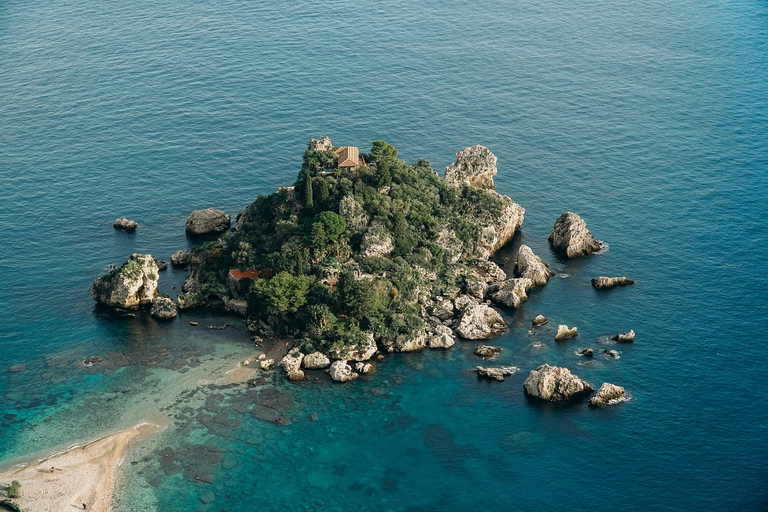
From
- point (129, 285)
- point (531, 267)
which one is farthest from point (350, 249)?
point (129, 285)

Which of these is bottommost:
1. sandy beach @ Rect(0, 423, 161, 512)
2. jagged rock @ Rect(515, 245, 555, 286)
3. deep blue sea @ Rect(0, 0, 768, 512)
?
sandy beach @ Rect(0, 423, 161, 512)

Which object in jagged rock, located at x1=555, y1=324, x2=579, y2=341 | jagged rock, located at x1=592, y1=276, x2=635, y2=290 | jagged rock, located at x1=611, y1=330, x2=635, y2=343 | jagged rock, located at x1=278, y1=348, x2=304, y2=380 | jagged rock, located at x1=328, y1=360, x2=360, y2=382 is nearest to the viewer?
jagged rock, located at x1=328, y1=360, x2=360, y2=382

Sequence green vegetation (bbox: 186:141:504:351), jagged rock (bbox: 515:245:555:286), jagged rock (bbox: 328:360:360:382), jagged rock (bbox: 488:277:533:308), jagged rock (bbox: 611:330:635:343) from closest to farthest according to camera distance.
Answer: jagged rock (bbox: 328:360:360:382) → green vegetation (bbox: 186:141:504:351) → jagged rock (bbox: 611:330:635:343) → jagged rock (bbox: 488:277:533:308) → jagged rock (bbox: 515:245:555:286)

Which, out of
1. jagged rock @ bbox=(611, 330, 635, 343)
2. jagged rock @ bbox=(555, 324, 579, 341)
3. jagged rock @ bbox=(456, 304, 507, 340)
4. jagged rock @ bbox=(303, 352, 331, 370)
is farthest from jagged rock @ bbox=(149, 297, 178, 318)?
jagged rock @ bbox=(611, 330, 635, 343)

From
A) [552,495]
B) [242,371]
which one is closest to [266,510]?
[242,371]

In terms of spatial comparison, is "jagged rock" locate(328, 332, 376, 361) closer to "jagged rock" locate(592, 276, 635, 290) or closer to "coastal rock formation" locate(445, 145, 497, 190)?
"jagged rock" locate(592, 276, 635, 290)

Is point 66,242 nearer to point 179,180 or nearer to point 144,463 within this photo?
point 179,180
